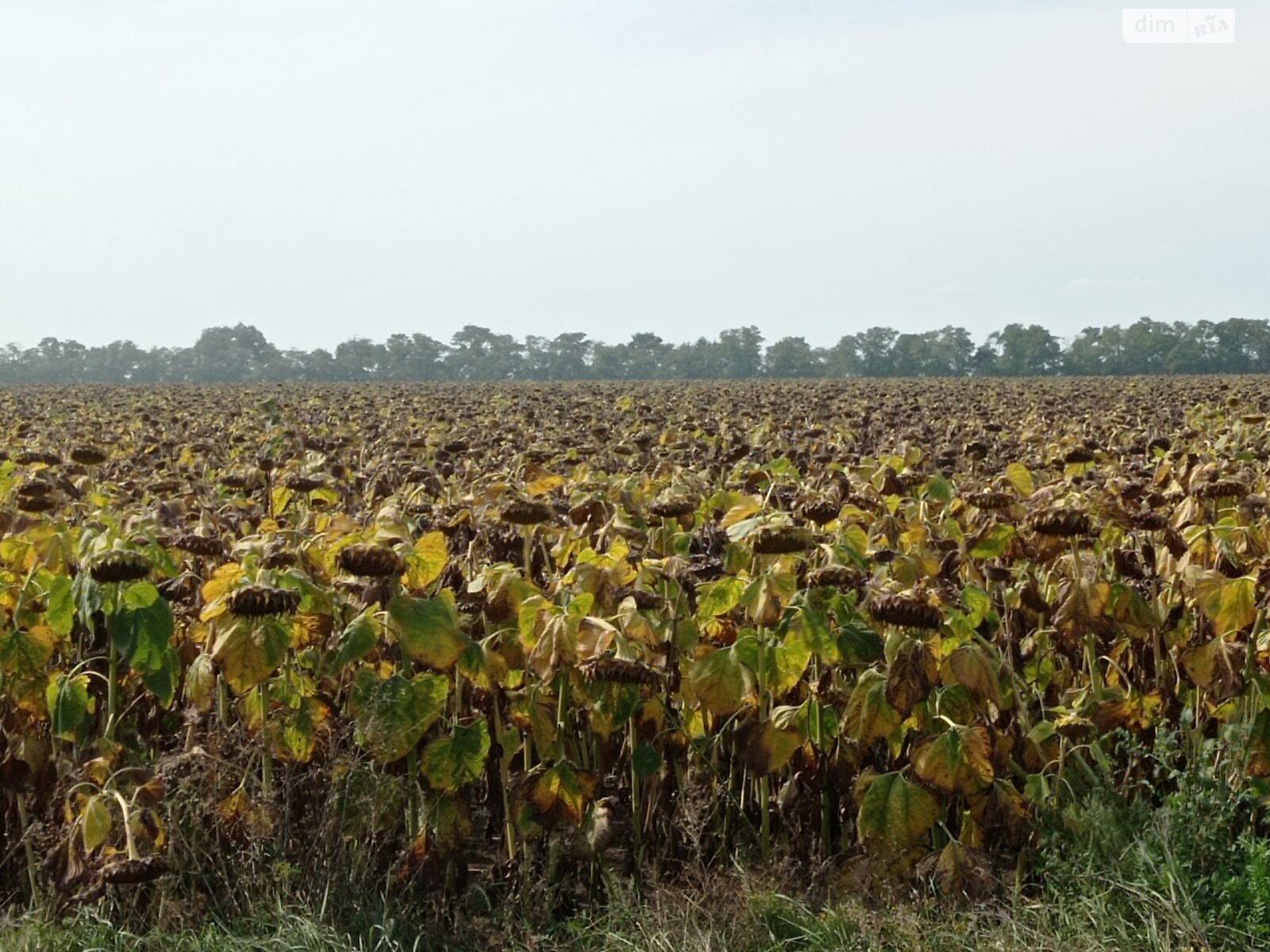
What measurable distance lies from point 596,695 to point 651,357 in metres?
126

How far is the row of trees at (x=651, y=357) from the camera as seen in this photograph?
4326 inches

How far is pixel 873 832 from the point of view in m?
3.43

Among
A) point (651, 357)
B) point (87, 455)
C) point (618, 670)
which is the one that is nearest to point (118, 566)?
point (618, 670)

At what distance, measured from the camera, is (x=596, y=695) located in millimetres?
3484

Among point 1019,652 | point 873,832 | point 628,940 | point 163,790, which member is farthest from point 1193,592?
point 163,790

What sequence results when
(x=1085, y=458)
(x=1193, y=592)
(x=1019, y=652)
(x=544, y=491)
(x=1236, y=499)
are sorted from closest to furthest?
(x=1193, y=592)
(x=1019, y=652)
(x=1236, y=499)
(x=1085, y=458)
(x=544, y=491)

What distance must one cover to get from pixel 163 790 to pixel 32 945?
1.55 feet

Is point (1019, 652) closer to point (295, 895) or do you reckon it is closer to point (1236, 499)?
point (1236, 499)

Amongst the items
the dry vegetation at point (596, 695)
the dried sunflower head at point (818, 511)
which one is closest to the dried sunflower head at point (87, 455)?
the dry vegetation at point (596, 695)

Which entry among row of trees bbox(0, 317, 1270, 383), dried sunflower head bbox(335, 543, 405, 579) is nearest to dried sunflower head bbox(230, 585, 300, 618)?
dried sunflower head bbox(335, 543, 405, 579)

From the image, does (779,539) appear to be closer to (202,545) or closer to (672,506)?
(672,506)

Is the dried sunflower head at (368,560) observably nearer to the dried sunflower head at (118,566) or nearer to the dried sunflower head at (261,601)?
the dried sunflower head at (261,601)

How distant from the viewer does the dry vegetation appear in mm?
3373

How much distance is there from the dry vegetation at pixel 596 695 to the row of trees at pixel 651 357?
108 m
